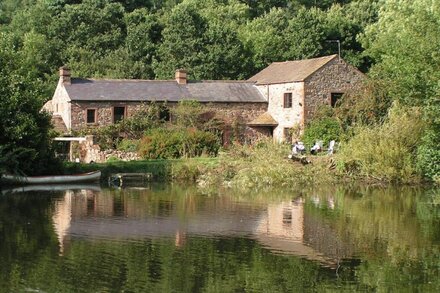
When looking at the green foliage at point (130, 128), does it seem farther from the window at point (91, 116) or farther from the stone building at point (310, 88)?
the stone building at point (310, 88)

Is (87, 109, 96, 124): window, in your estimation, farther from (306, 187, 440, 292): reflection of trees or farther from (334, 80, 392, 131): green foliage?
(306, 187, 440, 292): reflection of trees

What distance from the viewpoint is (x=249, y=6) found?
85.5 m

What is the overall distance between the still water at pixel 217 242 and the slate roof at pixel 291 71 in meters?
17.1

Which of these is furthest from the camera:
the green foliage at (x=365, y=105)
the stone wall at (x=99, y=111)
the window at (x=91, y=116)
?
the window at (x=91, y=116)

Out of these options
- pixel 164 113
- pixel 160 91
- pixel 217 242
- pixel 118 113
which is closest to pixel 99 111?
pixel 118 113

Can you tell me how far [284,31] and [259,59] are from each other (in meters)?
3.70

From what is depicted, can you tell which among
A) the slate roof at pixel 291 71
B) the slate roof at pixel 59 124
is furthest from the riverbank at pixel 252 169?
the slate roof at pixel 291 71

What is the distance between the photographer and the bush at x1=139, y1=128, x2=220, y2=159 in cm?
4162

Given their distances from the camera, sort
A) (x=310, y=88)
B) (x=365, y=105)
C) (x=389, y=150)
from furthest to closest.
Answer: (x=310, y=88) → (x=365, y=105) → (x=389, y=150)

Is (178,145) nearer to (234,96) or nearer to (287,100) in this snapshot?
(234,96)

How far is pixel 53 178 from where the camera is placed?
120ft

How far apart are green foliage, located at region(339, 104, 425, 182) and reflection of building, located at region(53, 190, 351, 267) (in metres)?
6.93

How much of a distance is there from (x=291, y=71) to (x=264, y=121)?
153 inches

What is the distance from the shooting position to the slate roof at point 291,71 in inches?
1882
